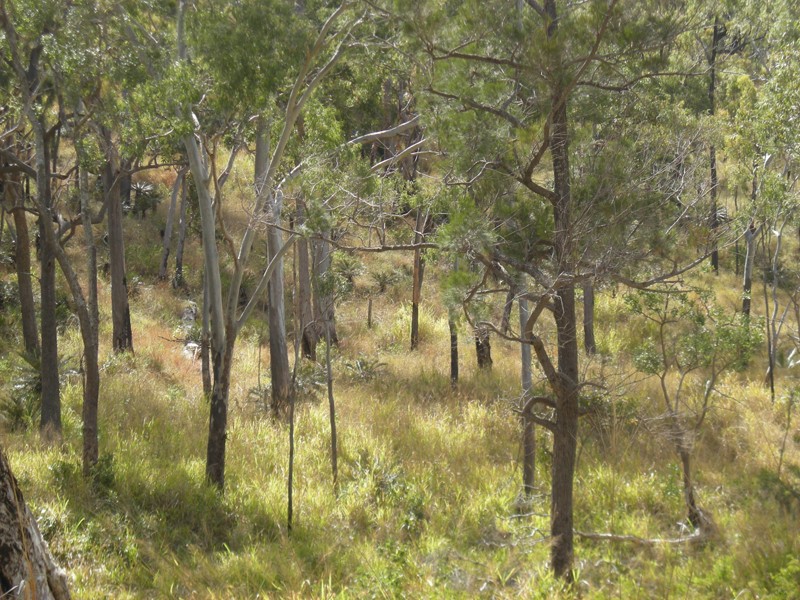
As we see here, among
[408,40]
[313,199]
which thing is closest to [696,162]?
[408,40]

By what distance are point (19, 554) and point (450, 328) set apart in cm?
668

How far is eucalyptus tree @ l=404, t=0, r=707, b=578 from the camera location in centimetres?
522

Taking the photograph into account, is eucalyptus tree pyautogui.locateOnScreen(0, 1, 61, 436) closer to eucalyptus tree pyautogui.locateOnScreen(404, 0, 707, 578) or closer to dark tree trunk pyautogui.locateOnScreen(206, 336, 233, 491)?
dark tree trunk pyautogui.locateOnScreen(206, 336, 233, 491)

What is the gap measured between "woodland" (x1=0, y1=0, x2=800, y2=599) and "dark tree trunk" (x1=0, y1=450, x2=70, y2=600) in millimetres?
12

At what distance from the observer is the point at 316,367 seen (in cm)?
1371

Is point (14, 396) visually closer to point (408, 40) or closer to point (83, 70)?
point (83, 70)

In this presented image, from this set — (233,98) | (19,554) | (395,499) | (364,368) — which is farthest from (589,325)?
(19,554)

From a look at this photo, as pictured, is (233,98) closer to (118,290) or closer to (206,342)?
(206,342)

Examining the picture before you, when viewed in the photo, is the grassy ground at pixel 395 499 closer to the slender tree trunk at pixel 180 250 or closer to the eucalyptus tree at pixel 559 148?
the eucalyptus tree at pixel 559 148

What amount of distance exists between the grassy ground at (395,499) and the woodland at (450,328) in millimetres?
42

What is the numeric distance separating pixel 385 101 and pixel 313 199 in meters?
11.4

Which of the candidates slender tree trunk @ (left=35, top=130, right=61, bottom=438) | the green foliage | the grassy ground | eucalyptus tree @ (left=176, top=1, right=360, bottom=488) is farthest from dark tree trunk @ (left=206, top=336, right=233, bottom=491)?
the green foliage

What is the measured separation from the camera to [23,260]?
35.1 ft

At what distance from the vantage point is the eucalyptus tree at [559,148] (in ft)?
17.1
